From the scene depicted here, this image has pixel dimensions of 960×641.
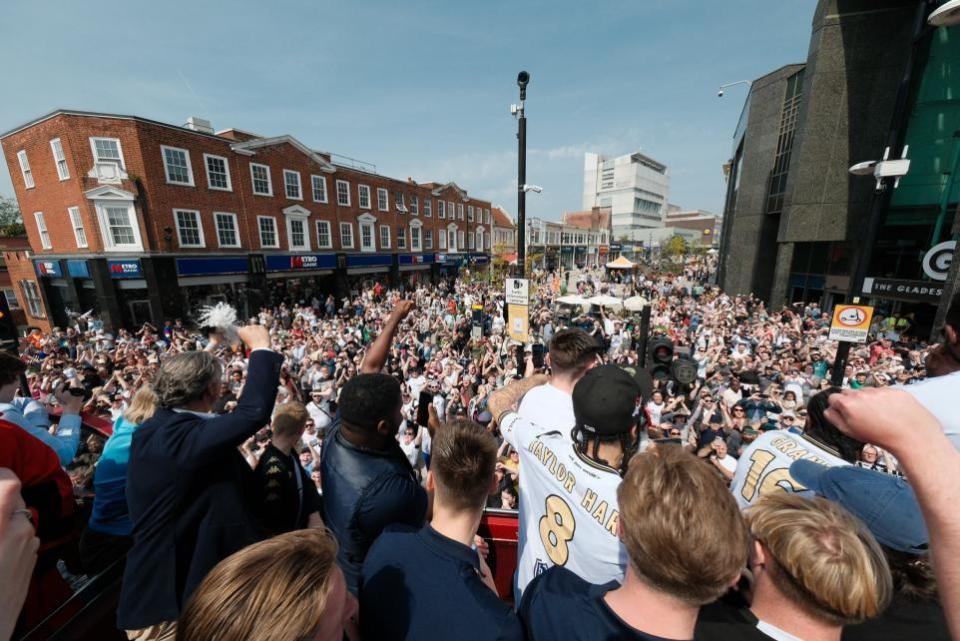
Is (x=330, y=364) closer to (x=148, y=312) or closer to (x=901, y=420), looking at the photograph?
(x=901, y=420)

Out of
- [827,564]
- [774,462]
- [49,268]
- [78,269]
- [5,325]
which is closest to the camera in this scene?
[827,564]

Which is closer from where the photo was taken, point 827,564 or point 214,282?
point 827,564

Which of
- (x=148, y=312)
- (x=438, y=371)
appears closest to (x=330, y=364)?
(x=438, y=371)

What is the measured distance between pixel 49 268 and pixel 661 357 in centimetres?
2476

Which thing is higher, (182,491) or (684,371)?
(182,491)

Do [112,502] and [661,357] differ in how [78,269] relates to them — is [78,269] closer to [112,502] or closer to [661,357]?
[112,502]

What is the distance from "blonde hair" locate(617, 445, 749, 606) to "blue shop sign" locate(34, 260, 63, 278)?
24.2m

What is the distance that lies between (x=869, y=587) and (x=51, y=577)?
3751 mm

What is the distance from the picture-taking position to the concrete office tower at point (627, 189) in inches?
2852

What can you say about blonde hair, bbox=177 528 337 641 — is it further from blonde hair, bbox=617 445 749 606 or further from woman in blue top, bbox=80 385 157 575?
woman in blue top, bbox=80 385 157 575

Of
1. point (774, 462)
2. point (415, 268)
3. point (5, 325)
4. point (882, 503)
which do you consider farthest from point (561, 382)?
point (415, 268)

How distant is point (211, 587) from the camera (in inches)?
35.5

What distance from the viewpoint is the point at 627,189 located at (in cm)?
7269

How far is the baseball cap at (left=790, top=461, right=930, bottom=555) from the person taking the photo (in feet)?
4.39
